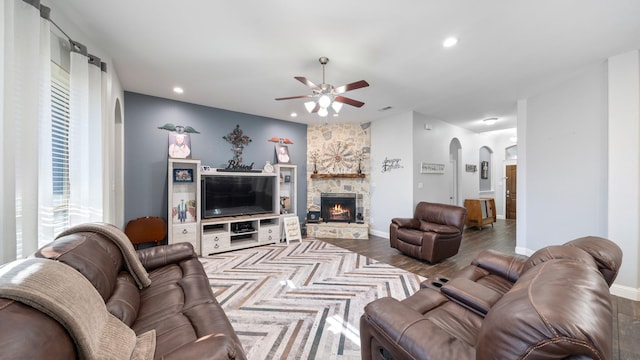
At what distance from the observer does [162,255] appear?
2.17 metres

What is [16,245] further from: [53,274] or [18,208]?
[53,274]

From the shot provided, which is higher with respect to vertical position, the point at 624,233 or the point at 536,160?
the point at 536,160

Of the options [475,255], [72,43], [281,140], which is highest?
[72,43]

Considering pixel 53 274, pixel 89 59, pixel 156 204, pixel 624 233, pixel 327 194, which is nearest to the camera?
pixel 53 274

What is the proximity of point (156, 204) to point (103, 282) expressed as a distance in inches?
116

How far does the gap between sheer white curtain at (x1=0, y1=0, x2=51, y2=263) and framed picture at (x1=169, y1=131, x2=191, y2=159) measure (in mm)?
2612

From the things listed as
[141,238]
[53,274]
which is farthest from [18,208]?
[141,238]

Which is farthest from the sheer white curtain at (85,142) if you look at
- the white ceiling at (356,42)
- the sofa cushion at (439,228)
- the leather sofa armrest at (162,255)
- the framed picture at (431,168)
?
the framed picture at (431,168)

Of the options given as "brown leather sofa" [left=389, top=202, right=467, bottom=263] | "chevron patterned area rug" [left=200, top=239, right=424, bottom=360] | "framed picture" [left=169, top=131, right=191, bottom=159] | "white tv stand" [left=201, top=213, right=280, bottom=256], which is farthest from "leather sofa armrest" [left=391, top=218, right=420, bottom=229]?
"framed picture" [left=169, top=131, right=191, bottom=159]

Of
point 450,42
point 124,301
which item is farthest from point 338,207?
point 124,301

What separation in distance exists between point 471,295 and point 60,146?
3.32m

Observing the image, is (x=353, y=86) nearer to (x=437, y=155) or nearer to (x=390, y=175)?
(x=390, y=175)

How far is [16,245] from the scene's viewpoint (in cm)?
126

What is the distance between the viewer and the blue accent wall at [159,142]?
3.70 meters
